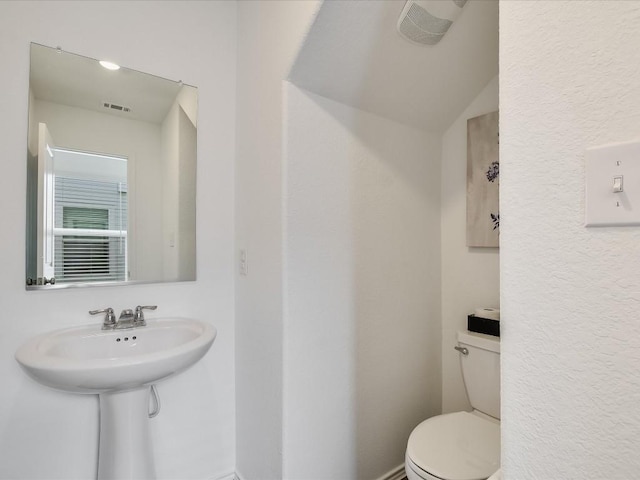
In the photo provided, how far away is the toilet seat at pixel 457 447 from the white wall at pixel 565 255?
2.38 feet

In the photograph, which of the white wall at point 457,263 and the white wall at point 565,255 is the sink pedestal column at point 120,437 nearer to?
the white wall at point 565,255

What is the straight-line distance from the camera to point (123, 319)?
127cm

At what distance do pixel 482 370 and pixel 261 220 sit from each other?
122 cm

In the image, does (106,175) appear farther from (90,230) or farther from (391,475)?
(391,475)

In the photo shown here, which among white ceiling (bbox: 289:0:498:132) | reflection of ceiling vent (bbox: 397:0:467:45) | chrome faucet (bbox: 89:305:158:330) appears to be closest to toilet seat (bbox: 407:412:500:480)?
chrome faucet (bbox: 89:305:158:330)

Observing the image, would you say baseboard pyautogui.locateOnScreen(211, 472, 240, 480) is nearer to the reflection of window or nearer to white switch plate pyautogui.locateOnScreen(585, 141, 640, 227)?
the reflection of window

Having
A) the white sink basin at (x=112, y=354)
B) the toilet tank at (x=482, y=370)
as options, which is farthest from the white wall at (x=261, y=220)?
the toilet tank at (x=482, y=370)

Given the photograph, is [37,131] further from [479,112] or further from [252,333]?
[479,112]

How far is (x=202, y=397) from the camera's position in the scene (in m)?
1.47

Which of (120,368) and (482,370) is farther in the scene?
(482,370)

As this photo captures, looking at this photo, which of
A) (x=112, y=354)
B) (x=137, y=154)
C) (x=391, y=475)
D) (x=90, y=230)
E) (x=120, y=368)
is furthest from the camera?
(x=391, y=475)

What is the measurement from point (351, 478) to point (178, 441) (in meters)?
0.79

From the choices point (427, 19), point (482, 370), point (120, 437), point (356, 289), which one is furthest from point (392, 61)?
point (120, 437)

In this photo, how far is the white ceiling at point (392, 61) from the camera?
108 centimetres
